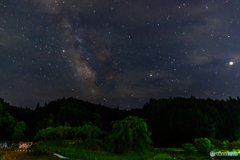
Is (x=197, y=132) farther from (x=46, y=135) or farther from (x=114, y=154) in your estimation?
(x=46, y=135)

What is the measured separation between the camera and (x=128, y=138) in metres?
30.1

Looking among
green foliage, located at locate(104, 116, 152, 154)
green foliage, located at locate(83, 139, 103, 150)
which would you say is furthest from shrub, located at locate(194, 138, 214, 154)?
green foliage, located at locate(83, 139, 103, 150)

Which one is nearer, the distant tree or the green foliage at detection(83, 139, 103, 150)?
the green foliage at detection(83, 139, 103, 150)

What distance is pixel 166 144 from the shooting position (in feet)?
164

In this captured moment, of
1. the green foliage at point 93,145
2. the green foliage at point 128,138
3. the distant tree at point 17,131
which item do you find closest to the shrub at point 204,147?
the green foliage at point 128,138

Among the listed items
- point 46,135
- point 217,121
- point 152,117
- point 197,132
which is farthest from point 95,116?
point 217,121

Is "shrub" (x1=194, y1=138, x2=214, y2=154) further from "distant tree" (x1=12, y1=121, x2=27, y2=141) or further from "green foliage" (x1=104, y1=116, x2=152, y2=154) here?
"distant tree" (x1=12, y1=121, x2=27, y2=141)

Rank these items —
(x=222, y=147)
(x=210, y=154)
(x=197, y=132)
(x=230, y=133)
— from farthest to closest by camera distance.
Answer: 1. (x=230, y=133)
2. (x=197, y=132)
3. (x=222, y=147)
4. (x=210, y=154)

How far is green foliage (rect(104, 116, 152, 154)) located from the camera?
Result: 29922mm

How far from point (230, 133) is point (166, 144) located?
69.6 ft

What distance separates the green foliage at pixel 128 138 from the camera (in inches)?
1178

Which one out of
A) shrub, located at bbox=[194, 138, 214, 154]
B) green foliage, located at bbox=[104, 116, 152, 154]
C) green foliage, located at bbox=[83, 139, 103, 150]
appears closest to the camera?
green foliage, located at bbox=[104, 116, 152, 154]

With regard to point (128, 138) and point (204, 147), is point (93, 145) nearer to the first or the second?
point (128, 138)

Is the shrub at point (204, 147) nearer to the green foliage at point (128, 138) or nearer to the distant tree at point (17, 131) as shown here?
the green foliage at point (128, 138)
